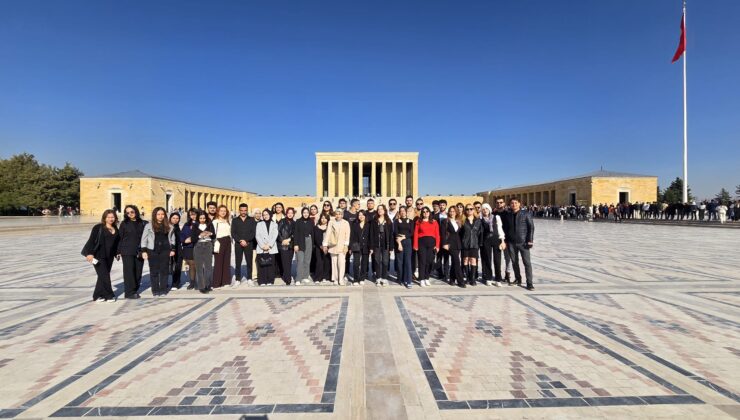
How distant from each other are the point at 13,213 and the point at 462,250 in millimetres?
56501

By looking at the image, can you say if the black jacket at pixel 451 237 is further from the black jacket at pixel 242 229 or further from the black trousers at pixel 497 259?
the black jacket at pixel 242 229

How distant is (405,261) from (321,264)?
1.93 metres

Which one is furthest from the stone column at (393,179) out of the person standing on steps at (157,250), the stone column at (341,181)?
the person standing on steps at (157,250)

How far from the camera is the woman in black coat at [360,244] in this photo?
7016mm

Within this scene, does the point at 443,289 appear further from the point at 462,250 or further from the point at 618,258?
the point at 618,258

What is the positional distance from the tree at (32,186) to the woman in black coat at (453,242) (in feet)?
177

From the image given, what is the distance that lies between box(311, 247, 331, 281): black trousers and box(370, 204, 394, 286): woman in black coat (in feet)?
3.64

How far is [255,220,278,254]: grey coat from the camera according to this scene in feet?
22.9

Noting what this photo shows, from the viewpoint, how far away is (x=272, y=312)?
16.7 ft

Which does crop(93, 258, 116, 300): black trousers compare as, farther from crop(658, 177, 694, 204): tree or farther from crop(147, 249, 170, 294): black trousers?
crop(658, 177, 694, 204): tree

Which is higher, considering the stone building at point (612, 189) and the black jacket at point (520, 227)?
the stone building at point (612, 189)

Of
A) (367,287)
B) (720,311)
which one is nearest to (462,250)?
(367,287)

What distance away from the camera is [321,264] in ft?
23.9

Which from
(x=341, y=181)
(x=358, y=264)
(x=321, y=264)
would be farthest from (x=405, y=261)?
(x=341, y=181)
